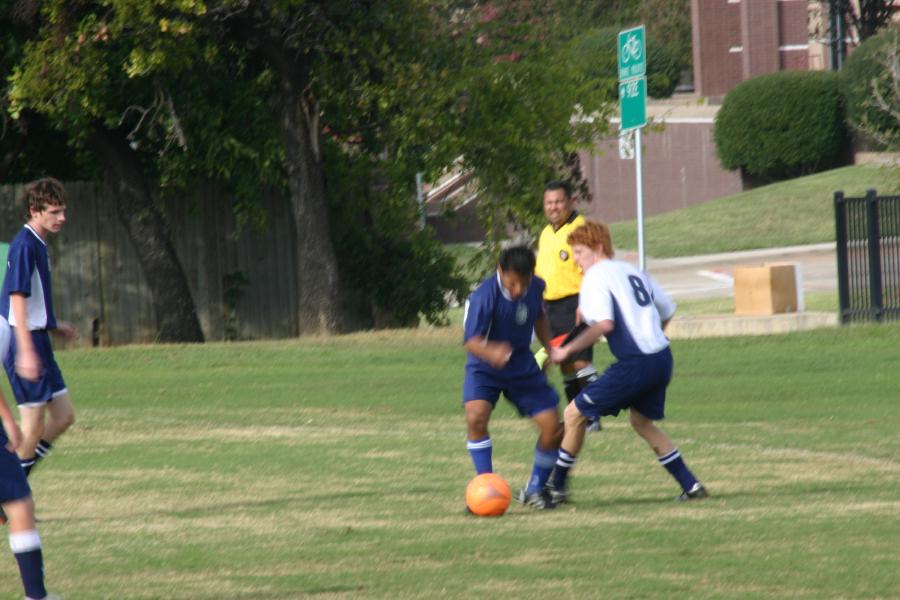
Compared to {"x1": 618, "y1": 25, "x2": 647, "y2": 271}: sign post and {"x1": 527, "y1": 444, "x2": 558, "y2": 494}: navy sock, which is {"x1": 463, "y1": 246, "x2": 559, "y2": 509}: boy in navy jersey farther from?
{"x1": 618, "y1": 25, "x2": 647, "y2": 271}: sign post

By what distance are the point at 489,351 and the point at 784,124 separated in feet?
129

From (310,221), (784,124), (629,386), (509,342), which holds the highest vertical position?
(784,124)

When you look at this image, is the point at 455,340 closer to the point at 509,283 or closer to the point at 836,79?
the point at 509,283

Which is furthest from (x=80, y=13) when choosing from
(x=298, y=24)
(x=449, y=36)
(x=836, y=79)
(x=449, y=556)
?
Answer: (x=836, y=79)

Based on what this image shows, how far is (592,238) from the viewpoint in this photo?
972 centimetres

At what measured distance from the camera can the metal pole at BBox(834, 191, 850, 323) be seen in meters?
22.2

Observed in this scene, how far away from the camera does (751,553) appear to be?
818 cm

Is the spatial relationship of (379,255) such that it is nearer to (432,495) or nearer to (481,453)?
(432,495)

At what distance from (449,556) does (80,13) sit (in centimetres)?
1491

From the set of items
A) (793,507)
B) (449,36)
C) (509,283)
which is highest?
(449,36)

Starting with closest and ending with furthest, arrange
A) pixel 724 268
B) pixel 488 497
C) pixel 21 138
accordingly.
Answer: pixel 488 497, pixel 21 138, pixel 724 268

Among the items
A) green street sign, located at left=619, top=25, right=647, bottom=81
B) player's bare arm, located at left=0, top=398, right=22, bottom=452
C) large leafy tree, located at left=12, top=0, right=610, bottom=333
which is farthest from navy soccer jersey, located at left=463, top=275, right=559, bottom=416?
large leafy tree, located at left=12, top=0, right=610, bottom=333

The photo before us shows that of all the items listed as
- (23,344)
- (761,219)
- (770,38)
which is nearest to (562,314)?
(23,344)

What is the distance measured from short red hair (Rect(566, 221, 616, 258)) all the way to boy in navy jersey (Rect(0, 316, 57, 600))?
380 centimetres
